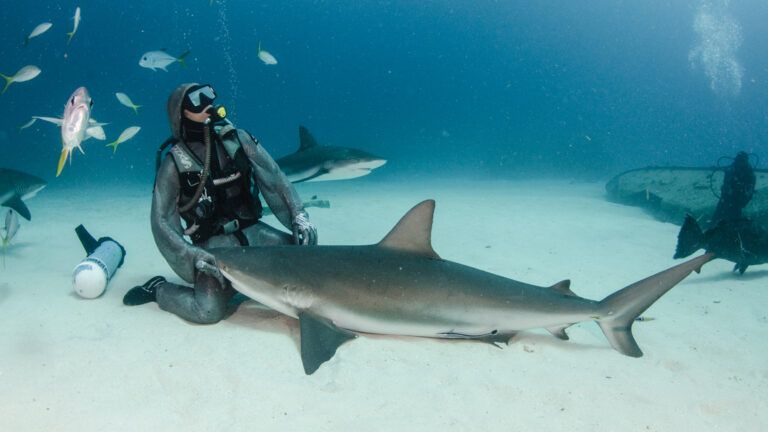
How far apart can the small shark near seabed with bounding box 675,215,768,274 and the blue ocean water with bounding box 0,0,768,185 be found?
92699 mm

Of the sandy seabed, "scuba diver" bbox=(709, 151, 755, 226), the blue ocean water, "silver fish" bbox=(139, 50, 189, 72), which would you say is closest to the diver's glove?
the sandy seabed

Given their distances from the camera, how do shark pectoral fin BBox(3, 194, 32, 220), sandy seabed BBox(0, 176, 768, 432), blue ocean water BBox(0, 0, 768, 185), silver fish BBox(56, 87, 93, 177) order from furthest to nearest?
blue ocean water BBox(0, 0, 768, 185) → shark pectoral fin BBox(3, 194, 32, 220) → silver fish BBox(56, 87, 93, 177) → sandy seabed BBox(0, 176, 768, 432)

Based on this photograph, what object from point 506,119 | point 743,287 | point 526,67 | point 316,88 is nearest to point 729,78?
point 526,67

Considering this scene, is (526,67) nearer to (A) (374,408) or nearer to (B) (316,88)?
(B) (316,88)

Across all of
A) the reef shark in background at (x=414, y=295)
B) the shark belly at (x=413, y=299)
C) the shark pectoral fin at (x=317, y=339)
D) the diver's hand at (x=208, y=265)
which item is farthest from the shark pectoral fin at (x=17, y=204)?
the shark pectoral fin at (x=317, y=339)

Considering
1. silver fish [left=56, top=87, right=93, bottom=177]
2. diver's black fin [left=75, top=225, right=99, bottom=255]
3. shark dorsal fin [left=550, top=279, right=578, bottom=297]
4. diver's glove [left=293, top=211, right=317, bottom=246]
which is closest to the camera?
silver fish [left=56, top=87, right=93, bottom=177]

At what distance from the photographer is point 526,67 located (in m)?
169

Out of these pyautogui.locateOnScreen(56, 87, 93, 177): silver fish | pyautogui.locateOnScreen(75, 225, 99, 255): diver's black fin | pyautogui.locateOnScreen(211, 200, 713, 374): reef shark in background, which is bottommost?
pyautogui.locateOnScreen(75, 225, 99, 255): diver's black fin

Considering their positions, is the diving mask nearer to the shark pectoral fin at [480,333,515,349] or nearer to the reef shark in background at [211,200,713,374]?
the reef shark in background at [211,200,713,374]

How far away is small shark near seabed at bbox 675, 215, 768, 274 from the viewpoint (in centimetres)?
577

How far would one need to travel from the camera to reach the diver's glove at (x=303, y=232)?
422 cm

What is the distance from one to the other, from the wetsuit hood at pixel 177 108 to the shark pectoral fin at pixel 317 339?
92.9 inches

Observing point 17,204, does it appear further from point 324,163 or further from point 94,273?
point 324,163

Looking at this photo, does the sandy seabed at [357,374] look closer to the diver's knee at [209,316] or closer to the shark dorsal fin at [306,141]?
the diver's knee at [209,316]
